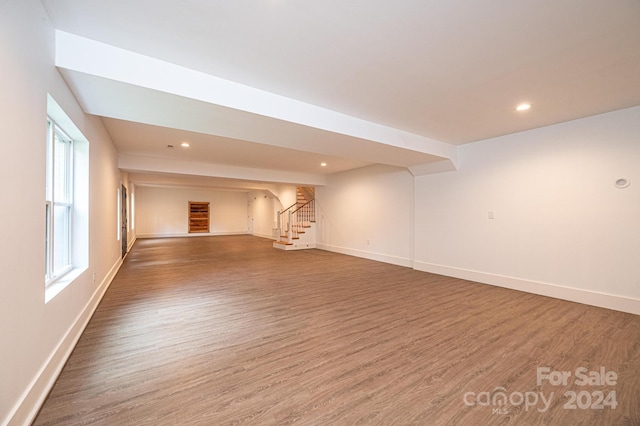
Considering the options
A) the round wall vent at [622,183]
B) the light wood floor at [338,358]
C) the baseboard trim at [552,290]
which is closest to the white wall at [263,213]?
the light wood floor at [338,358]

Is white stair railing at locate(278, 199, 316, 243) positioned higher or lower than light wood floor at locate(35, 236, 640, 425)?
higher

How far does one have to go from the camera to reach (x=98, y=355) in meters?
2.33

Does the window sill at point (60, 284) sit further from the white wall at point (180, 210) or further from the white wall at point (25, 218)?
the white wall at point (180, 210)

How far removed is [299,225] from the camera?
33.4 feet

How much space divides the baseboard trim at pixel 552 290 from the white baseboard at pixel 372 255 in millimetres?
910

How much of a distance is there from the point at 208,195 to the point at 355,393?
1378 cm

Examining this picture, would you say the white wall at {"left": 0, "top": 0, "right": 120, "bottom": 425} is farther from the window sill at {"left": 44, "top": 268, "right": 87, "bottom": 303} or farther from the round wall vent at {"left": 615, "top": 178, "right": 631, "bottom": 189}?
the round wall vent at {"left": 615, "top": 178, "right": 631, "bottom": 189}

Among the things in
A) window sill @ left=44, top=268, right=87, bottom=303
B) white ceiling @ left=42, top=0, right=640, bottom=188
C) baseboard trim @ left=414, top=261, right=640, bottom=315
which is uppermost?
white ceiling @ left=42, top=0, right=640, bottom=188

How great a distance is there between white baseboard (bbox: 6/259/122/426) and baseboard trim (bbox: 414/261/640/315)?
19.1ft

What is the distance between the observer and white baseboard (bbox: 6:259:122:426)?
1493 millimetres

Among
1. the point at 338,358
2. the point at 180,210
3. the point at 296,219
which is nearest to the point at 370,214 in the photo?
the point at 296,219

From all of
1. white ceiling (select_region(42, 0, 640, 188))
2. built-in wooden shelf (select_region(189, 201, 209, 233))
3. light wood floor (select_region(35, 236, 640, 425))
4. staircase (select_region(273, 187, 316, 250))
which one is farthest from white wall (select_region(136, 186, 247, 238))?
white ceiling (select_region(42, 0, 640, 188))

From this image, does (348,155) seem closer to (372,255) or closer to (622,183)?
(372,255)

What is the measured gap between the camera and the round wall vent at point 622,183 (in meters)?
3.44
